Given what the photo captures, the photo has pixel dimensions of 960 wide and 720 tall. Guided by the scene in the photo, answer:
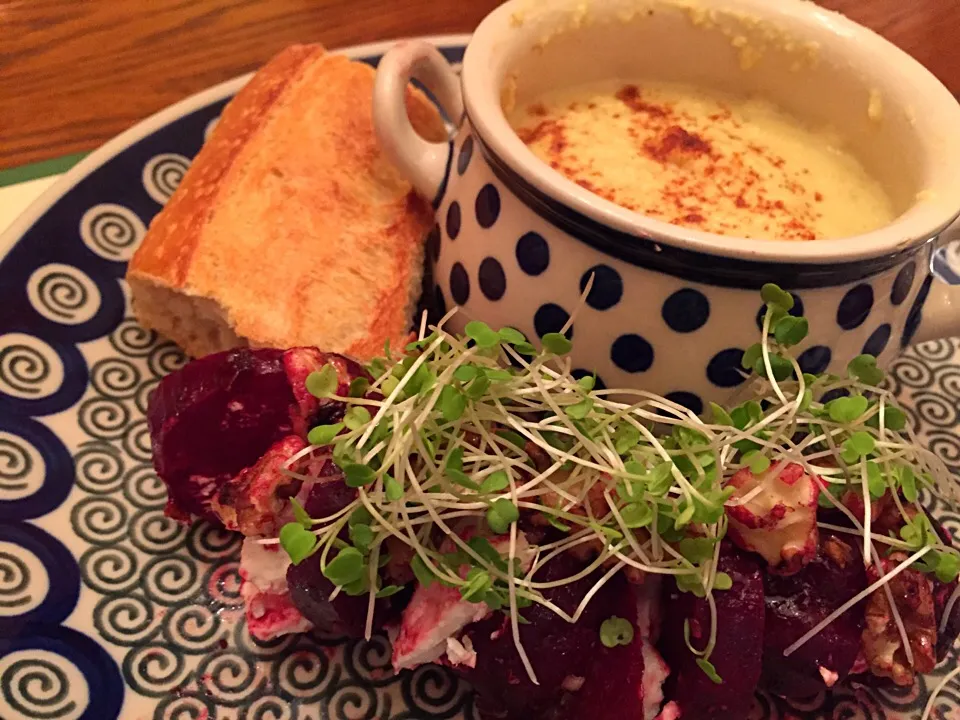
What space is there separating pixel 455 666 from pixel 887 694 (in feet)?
1.61

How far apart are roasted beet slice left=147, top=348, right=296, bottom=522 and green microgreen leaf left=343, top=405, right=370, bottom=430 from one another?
0.10 metres

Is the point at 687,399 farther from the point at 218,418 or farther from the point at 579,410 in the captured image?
the point at 218,418

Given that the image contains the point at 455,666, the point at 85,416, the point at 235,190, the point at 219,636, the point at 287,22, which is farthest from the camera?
the point at 287,22

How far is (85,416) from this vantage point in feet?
3.70

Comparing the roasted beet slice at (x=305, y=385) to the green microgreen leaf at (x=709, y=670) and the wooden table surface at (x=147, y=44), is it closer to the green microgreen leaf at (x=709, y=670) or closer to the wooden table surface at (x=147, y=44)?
the green microgreen leaf at (x=709, y=670)

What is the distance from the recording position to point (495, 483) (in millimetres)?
862

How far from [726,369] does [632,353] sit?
0.35 feet

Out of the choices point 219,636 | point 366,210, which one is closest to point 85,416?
point 219,636

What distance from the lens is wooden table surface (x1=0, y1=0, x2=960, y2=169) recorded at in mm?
1733

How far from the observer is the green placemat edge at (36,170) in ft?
4.75

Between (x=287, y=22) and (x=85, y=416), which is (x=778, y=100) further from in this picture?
(x=287, y=22)

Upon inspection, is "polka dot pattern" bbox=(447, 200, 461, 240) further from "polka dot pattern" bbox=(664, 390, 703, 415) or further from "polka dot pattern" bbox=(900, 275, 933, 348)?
"polka dot pattern" bbox=(900, 275, 933, 348)

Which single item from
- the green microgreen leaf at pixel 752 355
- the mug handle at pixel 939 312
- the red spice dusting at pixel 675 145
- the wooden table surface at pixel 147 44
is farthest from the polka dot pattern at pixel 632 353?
the wooden table surface at pixel 147 44

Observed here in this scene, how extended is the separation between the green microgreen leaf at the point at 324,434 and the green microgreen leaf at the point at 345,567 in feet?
0.37
